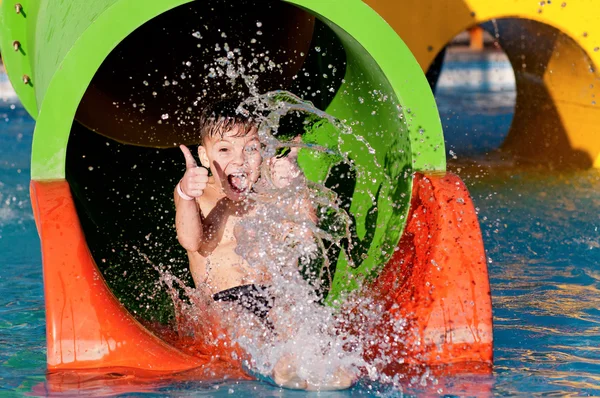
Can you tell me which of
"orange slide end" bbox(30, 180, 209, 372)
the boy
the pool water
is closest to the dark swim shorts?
the boy

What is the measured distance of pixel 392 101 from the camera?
3096 mm

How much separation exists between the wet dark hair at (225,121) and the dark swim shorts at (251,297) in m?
0.57

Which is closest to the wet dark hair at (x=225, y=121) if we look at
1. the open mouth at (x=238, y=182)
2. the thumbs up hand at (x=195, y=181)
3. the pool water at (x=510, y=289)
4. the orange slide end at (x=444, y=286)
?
the open mouth at (x=238, y=182)

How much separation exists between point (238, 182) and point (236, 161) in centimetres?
8

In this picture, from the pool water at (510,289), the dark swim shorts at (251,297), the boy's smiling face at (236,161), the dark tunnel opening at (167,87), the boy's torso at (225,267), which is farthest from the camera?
the dark tunnel opening at (167,87)

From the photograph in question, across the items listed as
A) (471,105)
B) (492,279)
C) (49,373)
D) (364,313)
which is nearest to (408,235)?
(364,313)

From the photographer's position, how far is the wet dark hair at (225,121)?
133 inches

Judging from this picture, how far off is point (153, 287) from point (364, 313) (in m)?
0.98

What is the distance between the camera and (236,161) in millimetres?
3361

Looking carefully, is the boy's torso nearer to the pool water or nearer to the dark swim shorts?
the dark swim shorts

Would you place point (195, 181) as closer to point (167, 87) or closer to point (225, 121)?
point (225, 121)

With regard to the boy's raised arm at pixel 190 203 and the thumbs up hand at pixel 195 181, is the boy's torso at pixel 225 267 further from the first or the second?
the thumbs up hand at pixel 195 181

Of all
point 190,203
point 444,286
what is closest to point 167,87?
point 190,203

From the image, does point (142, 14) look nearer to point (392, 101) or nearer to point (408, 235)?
point (392, 101)
